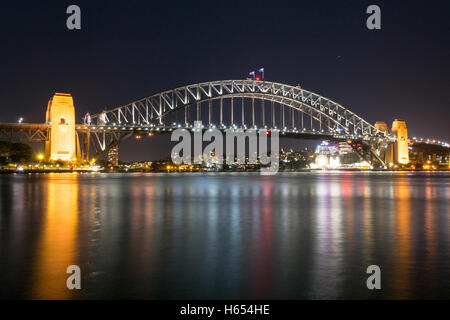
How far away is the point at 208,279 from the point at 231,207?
920 cm

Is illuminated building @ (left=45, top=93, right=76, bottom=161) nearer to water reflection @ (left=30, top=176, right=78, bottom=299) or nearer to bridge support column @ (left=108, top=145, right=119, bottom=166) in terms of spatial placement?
bridge support column @ (left=108, top=145, right=119, bottom=166)

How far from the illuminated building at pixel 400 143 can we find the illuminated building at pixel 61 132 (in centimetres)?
6223

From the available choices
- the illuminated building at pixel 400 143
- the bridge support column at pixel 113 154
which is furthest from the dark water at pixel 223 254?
the illuminated building at pixel 400 143

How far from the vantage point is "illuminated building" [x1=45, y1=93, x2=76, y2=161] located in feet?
190

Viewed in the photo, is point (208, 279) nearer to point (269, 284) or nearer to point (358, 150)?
point (269, 284)

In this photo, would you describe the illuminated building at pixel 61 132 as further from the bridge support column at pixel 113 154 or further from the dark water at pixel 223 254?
the dark water at pixel 223 254

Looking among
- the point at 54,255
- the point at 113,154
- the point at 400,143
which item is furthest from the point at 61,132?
the point at 400,143

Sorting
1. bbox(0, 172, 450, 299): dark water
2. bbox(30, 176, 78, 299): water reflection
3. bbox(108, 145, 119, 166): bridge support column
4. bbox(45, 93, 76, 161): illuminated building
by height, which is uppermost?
bbox(45, 93, 76, 161): illuminated building

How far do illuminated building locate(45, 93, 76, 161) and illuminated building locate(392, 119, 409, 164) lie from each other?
6223 cm

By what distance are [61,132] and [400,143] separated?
64.6 m

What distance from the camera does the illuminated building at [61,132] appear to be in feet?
190

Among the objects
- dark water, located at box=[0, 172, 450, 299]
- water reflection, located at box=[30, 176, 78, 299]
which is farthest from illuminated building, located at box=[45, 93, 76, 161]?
water reflection, located at box=[30, 176, 78, 299]

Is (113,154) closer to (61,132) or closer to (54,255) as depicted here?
(61,132)

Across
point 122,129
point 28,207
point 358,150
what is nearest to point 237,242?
point 28,207
